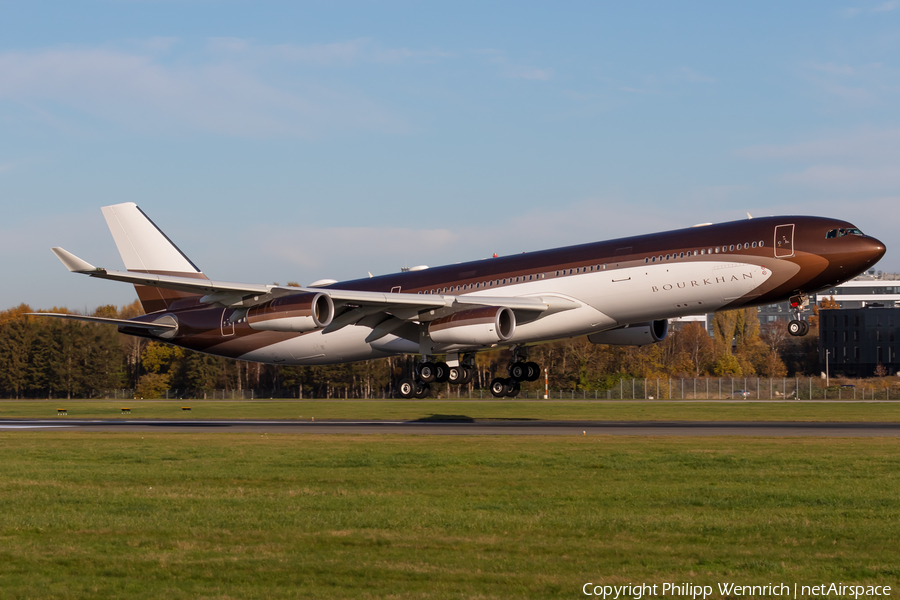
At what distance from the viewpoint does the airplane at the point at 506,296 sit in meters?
38.3

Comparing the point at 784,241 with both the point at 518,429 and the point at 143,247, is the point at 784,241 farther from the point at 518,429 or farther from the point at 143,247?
the point at 143,247

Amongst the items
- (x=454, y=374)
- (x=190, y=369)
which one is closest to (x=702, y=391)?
(x=454, y=374)

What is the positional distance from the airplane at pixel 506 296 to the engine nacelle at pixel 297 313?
0.06 meters

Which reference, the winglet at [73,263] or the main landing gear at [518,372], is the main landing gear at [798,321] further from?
the winglet at [73,263]

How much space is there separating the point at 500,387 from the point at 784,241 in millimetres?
16758

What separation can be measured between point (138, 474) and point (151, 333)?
2883 centimetres

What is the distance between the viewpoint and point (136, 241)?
179ft

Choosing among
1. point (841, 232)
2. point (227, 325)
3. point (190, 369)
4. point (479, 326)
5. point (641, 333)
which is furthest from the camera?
point (190, 369)

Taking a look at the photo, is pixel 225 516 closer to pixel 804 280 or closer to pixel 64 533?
pixel 64 533

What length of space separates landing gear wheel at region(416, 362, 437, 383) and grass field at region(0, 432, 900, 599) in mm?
16622

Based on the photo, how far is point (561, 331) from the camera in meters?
43.1

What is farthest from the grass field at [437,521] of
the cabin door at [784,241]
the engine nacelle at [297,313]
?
the engine nacelle at [297,313]

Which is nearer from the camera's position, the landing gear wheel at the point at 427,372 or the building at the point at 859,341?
the landing gear wheel at the point at 427,372

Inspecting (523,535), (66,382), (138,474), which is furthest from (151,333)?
(66,382)
